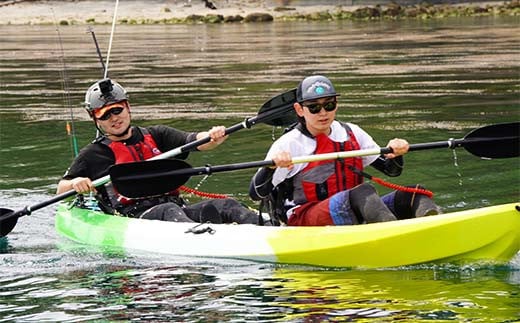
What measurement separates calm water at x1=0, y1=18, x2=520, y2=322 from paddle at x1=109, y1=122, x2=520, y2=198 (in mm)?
653

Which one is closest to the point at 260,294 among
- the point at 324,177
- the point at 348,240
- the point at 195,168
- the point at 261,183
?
the point at 348,240

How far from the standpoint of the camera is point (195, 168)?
1080 cm

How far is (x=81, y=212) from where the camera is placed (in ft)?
39.9

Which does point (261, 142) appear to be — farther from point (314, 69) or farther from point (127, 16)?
point (127, 16)

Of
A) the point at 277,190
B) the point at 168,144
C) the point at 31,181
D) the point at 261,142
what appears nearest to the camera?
the point at 277,190

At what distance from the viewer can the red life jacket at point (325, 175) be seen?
33.9ft

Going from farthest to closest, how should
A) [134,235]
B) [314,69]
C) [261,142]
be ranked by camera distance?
1. [314,69]
2. [261,142]
3. [134,235]

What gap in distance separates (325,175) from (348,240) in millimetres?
727

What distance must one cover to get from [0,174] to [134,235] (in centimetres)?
506

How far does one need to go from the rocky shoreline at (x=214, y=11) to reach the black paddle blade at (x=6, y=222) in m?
45.1

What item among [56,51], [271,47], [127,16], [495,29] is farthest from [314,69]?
[127,16]

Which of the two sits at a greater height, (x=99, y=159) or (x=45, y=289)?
(x=99, y=159)

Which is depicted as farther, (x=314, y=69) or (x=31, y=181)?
(x=314, y=69)

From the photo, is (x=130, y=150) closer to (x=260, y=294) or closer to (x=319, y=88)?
(x=319, y=88)
